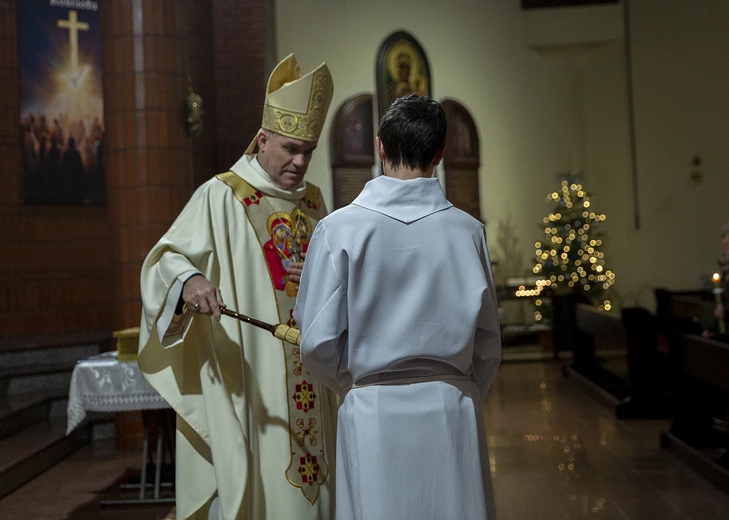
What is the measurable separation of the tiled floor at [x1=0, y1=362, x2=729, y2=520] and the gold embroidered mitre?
2.39 metres

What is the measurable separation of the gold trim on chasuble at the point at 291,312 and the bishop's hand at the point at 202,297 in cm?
43

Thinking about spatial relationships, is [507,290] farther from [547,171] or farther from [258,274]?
[258,274]

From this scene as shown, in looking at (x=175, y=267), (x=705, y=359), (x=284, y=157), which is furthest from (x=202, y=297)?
(x=705, y=359)

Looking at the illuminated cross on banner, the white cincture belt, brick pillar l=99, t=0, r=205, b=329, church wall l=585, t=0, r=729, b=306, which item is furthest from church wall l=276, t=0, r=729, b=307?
the white cincture belt

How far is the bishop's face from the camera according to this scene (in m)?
3.35

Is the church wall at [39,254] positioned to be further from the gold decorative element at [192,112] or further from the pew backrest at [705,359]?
the pew backrest at [705,359]

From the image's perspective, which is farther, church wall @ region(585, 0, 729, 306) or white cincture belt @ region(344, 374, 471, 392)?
church wall @ region(585, 0, 729, 306)

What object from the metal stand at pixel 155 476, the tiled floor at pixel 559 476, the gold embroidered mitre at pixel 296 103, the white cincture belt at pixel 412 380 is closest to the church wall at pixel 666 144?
the tiled floor at pixel 559 476

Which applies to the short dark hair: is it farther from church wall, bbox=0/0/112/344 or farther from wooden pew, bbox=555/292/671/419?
church wall, bbox=0/0/112/344

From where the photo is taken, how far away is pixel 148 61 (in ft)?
21.5

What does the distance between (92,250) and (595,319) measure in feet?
16.4

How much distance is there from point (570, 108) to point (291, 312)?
1105 cm

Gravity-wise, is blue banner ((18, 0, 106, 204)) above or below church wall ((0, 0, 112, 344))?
above

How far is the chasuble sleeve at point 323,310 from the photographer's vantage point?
2.12 m
